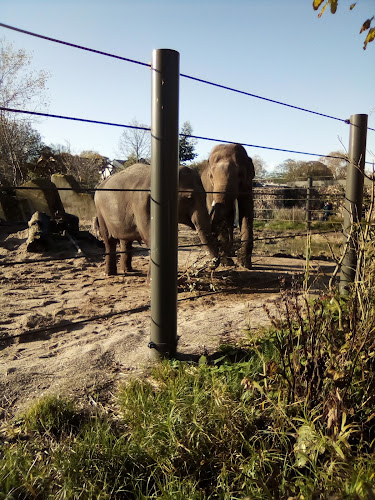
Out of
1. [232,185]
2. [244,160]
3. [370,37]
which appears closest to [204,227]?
[232,185]

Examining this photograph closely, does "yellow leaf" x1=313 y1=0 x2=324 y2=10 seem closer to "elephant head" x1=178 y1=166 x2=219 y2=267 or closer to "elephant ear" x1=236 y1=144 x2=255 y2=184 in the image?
"elephant head" x1=178 y1=166 x2=219 y2=267

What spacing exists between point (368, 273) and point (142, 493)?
1512 millimetres

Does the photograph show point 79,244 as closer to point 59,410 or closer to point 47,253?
point 47,253

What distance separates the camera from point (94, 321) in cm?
396

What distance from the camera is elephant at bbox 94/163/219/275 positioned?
17.9ft

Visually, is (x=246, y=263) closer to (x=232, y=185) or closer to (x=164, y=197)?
(x=232, y=185)

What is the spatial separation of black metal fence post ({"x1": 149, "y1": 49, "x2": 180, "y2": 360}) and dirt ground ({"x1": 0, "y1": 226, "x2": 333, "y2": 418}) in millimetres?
218

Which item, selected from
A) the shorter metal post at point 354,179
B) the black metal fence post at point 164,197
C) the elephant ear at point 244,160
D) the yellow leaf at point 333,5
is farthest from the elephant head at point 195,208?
the yellow leaf at point 333,5

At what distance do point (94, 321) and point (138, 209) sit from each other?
2.03 metres

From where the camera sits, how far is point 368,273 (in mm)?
2074

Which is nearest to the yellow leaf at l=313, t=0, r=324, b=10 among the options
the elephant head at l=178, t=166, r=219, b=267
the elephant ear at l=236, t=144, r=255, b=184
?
the elephant head at l=178, t=166, r=219, b=267

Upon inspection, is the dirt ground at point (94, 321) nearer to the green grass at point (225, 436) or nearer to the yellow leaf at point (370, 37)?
the green grass at point (225, 436)

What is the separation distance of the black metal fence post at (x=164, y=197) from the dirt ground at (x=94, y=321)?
218mm

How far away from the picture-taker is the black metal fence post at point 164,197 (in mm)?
2426
